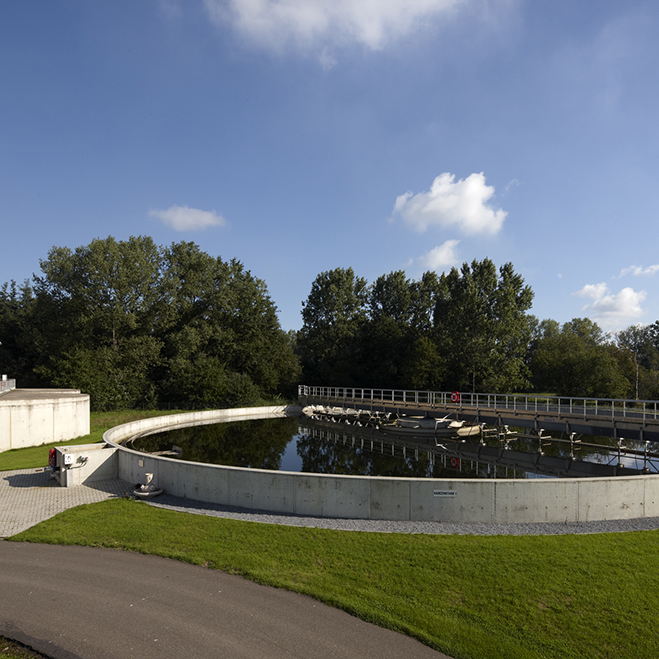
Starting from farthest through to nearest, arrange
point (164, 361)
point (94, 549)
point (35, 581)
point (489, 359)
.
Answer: point (489, 359) → point (164, 361) → point (94, 549) → point (35, 581)

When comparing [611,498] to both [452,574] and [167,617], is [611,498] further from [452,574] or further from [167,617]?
[167,617]

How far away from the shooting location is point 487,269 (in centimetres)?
5559

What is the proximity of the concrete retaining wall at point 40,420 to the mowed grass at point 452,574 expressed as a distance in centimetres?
1292

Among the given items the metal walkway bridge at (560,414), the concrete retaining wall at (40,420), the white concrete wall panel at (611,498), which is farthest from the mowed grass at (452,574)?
the metal walkway bridge at (560,414)

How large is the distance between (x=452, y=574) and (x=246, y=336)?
49.2 m

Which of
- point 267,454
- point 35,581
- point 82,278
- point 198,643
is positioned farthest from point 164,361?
point 198,643

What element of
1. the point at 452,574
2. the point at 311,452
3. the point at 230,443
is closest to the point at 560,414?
the point at 311,452

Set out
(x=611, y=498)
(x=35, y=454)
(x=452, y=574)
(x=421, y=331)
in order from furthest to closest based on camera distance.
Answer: (x=421, y=331) → (x=35, y=454) → (x=611, y=498) → (x=452, y=574)

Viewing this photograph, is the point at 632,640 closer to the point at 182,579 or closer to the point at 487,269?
the point at 182,579

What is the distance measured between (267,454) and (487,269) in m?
40.8

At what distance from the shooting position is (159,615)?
281 inches

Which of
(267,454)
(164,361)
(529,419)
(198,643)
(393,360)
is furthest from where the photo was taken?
(393,360)

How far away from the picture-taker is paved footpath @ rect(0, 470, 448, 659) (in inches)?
246

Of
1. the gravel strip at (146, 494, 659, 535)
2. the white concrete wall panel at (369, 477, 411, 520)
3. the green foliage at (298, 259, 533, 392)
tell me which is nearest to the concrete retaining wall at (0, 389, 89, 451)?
the gravel strip at (146, 494, 659, 535)
